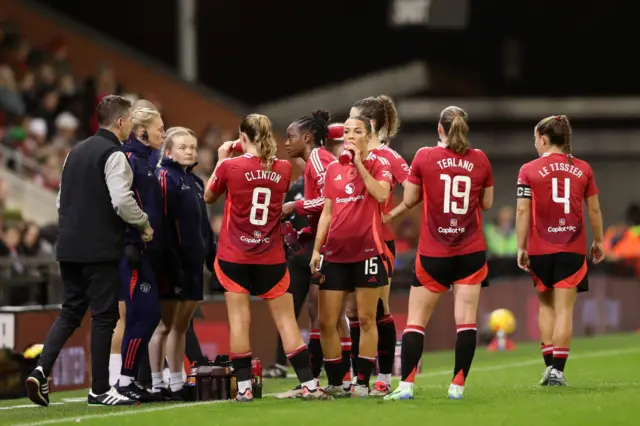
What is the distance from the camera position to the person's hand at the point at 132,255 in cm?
923

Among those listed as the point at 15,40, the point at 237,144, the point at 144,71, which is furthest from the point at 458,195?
the point at 144,71

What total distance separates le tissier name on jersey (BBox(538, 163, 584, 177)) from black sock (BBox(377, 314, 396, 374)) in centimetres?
171

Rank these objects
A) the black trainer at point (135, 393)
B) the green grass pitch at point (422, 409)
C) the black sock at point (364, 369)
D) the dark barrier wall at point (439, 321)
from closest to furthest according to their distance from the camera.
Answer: the green grass pitch at point (422, 409), the black trainer at point (135, 393), the black sock at point (364, 369), the dark barrier wall at point (439, 321)

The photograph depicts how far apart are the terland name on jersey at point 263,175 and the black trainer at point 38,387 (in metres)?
1.95

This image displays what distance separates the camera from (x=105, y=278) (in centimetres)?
896

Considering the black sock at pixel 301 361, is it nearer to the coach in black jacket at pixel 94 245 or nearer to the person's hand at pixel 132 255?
the coach in black jacket at pixel 94 245

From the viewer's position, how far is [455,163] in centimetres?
890

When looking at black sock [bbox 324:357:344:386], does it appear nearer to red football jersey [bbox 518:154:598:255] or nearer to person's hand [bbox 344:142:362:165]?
person's hand [bbox 344:142:362:165]

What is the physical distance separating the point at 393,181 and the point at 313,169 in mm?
589

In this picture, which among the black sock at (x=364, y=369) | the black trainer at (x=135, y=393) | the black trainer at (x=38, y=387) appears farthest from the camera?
the black sock at (x=364, y=369)

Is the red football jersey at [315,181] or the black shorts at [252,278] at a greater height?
the red football jersey at [315,181]

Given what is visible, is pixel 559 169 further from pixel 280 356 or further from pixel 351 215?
pixel 280 356

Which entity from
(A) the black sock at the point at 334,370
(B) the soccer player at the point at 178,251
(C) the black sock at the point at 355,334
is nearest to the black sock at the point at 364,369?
(A) the black sock at the point at 334,370

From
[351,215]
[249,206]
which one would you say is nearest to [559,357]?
[351,215]
